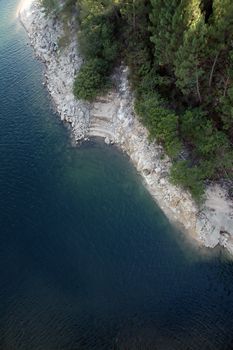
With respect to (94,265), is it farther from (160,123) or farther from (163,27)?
(163,27)

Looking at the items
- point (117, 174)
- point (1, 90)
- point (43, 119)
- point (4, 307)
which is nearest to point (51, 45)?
point (1, 90)

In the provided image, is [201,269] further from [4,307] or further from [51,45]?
[51,45]

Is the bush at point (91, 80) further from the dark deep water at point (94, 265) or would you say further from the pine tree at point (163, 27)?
the pine tree at point (163, 27)

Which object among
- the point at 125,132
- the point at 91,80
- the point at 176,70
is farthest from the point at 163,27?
the point at 125,132

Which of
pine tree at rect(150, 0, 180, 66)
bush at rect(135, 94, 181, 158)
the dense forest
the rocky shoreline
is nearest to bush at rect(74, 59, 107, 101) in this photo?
the dense forest

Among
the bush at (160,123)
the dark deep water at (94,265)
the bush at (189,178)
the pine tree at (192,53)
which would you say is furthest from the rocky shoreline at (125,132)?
the pine tree at (192,53)

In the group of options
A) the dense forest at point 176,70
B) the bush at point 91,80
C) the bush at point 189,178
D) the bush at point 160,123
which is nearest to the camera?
the dense forest at point 176,70
